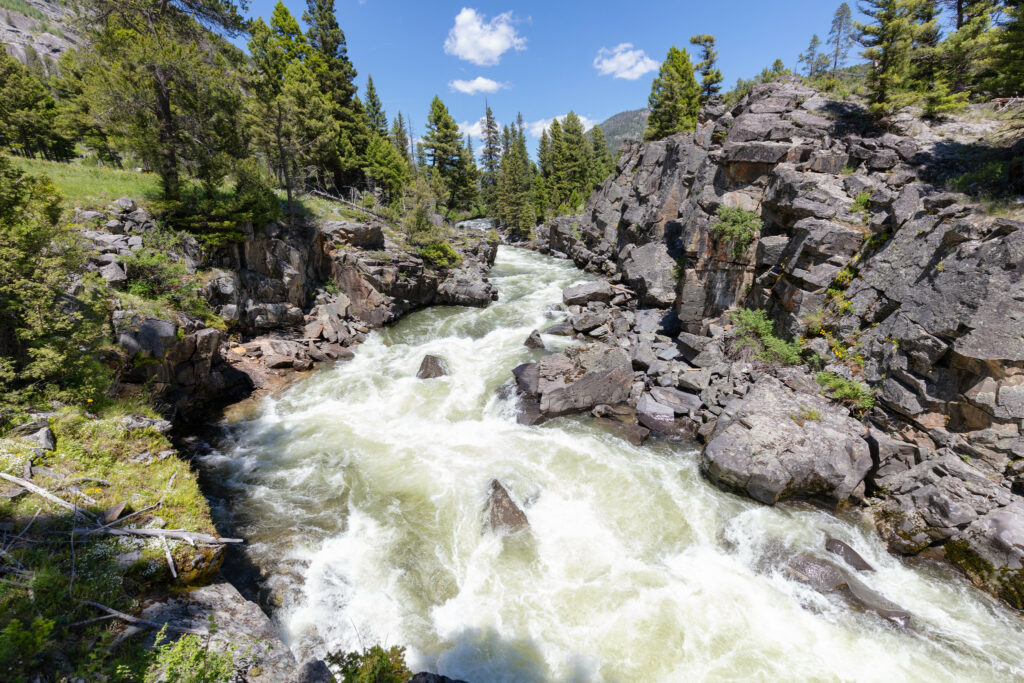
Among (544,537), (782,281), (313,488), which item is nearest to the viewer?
(544,537)

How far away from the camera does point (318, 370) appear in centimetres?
1761

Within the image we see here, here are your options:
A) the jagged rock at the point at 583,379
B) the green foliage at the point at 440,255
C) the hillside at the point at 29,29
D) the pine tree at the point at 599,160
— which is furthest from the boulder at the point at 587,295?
the hillside at the point at 29,29

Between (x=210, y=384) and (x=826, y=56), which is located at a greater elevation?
(x=826, y=56)

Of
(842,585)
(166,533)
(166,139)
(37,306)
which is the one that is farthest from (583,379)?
(166,139)

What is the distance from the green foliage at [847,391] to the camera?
11.5 m

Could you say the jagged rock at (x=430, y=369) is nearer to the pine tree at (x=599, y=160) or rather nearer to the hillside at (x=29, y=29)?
the pine tree at (x=599, y=160)

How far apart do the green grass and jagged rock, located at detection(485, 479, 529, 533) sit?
18.4m

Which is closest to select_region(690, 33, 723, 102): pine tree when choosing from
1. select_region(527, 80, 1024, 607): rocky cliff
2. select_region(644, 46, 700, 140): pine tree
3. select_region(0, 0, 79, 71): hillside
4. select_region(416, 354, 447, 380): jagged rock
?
select_region(644, 46, 700, 140): pine tree

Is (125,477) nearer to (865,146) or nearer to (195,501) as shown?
(195,501)

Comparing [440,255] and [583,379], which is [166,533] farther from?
[440,255]

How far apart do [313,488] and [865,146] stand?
24.2 meters

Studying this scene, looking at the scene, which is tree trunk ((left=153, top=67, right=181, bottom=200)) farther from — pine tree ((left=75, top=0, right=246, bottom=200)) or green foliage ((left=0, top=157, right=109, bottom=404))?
green foliage ((left=0, top=157, right=109, bottom=404))

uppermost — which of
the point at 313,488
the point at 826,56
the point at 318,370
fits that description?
the point at 826,56

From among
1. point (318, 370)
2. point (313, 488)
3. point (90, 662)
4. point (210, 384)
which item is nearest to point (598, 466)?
point (313, 488)
